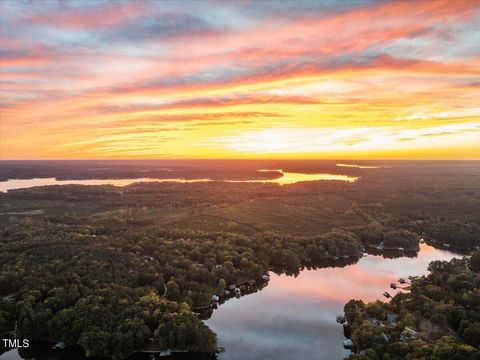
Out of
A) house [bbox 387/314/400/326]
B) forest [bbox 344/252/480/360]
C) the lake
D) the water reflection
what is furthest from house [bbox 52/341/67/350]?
house [bbox 387/314/400/326]

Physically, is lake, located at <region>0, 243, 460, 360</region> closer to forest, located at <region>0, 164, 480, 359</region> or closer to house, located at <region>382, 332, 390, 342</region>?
forest, located at <region>0, 164, 480, 359</region>

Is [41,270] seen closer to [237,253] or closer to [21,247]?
[21,247]

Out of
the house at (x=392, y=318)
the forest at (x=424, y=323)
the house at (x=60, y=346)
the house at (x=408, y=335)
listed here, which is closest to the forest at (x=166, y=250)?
the house at (x=60, y=346)

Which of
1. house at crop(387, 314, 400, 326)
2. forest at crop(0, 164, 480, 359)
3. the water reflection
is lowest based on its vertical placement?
the water reflection

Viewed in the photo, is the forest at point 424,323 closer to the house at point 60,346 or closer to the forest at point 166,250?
the forest at point 166,250

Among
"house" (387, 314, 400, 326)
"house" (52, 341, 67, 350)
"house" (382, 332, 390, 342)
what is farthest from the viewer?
"house" (387, 314, 400, 326)

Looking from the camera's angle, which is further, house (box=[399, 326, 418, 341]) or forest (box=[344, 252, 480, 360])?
house (box=[399, 326, 418, 341])

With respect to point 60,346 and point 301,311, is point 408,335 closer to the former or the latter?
point 301,311
